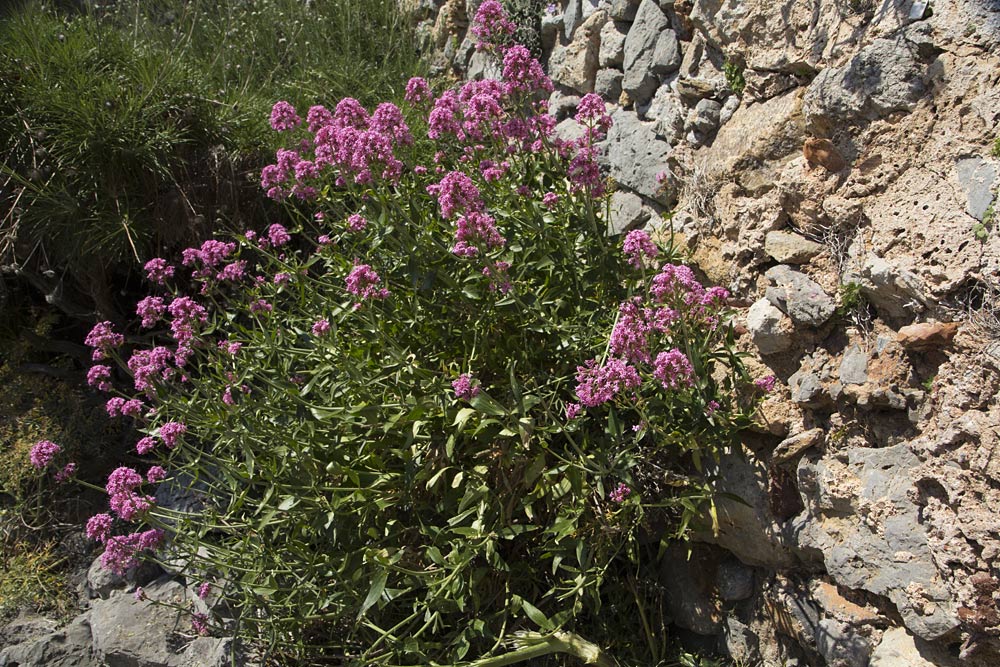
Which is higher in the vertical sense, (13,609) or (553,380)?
(553,380)

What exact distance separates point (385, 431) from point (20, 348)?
3.40 meters

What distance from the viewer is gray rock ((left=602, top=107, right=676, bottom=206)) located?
4117 mm

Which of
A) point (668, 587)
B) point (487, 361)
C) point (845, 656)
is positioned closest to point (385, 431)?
point (487, 361)

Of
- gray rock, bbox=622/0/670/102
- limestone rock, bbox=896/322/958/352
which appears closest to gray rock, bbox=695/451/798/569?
limestone rock, bbox=896/322/958/352

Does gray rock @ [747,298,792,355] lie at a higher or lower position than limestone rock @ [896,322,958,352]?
lower

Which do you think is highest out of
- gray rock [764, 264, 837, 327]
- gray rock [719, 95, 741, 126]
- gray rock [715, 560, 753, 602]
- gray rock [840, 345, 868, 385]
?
gray rock [719, 95, 741, 126]

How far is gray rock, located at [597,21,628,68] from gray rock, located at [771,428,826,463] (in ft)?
8.15

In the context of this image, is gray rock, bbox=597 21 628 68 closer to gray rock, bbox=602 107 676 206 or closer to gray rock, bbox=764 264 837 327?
gray rock, bbox=602 107 676 206

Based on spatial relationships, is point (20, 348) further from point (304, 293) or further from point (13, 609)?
point (304, 293)

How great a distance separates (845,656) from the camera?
2762mm

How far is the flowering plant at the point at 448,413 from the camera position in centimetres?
295

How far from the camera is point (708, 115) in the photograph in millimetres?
3885

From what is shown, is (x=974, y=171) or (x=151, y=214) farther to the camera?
(x=151, y=214)

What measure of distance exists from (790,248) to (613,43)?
6.28 ft
